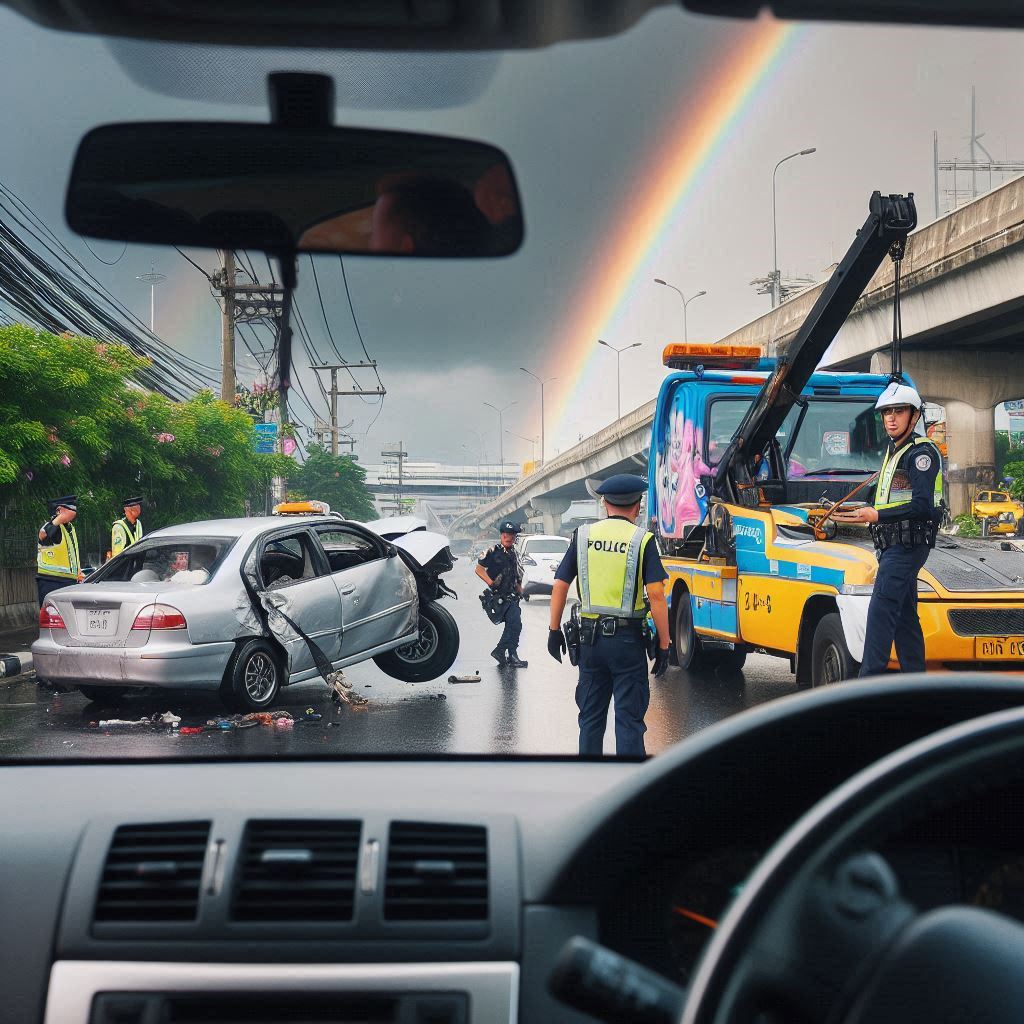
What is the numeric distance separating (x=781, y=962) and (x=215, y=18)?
1.97 meters

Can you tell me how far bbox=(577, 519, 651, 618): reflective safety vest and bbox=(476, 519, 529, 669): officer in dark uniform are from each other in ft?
15.5

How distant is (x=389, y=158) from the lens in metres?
2.64

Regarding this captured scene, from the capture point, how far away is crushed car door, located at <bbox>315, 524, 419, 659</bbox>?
6.21m

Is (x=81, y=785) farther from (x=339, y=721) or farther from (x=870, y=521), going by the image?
(x=870, y=521)

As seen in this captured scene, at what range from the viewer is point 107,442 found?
11.7 meters

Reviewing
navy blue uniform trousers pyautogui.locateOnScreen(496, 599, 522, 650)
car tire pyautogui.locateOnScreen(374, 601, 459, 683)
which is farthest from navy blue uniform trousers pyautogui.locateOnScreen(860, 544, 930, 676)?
navy blue uniform trousers pyautogui.locateOnScreen(496, 599, 522, 650)

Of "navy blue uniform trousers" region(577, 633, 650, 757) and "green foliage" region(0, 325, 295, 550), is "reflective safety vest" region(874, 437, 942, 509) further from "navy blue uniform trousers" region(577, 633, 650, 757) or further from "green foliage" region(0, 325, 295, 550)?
"green foliage" region(0, 325, 295, 550)

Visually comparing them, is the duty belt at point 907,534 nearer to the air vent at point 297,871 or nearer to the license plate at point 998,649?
the license plate at point 998,649

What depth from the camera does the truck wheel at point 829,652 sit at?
5922mm

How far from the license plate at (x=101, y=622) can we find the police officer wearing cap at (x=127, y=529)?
1.03 feet

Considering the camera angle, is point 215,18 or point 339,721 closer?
point 215,18

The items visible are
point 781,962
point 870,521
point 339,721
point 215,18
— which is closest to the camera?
point 781,962

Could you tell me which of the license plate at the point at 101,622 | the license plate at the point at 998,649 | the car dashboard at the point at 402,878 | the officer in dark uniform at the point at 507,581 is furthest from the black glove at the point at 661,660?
the officer in dark uniform at the point at 507,581

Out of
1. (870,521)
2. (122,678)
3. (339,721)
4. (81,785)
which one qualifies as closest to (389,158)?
(81,785)
